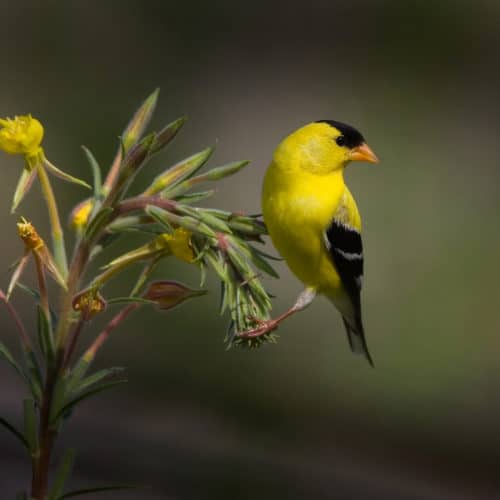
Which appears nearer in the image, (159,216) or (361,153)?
(159,216)

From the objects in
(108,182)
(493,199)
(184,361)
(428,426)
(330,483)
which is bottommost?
(330,483)

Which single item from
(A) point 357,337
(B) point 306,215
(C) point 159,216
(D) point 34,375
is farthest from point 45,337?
(A) point 357,337

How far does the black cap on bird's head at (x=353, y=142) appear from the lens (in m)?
1.43

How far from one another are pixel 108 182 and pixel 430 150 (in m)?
3.27

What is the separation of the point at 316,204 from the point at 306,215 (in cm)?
4

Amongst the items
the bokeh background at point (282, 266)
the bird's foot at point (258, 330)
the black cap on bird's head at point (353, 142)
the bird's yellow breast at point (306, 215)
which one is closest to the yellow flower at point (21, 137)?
the bird's foot at point (258, 330)

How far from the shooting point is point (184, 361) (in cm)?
320

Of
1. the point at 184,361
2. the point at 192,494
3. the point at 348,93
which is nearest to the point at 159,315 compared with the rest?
the point at 184,361

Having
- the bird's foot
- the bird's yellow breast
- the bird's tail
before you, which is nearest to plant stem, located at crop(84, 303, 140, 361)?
the bird's foot

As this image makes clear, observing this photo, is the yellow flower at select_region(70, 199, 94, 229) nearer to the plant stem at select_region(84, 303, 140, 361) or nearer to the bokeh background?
the plant stem at select_region(84, 303, 140, 361)

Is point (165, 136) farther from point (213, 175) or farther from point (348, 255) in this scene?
point (348, 255)

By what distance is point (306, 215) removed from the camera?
1386 mm

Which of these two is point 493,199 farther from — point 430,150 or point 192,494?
point 192,494

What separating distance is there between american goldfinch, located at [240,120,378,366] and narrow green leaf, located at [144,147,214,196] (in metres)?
0.47
